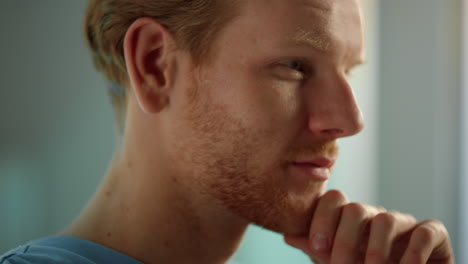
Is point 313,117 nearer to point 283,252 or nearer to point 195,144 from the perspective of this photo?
point 195,144

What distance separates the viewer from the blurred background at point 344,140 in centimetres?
136

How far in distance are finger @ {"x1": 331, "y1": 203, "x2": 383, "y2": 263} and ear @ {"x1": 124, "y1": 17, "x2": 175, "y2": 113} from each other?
1.45ft

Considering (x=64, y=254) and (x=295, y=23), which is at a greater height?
(x=295, y=23)

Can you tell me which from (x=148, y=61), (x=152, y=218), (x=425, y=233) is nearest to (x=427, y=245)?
(x=425, y=233)

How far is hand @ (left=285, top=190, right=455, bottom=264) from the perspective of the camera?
0.90m

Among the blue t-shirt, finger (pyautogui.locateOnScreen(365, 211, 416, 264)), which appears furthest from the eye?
the blue t-shirt

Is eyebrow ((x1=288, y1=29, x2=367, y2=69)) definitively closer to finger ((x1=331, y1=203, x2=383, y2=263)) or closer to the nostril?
the nostril

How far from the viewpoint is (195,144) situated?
929 mm

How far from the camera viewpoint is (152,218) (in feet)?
3.10

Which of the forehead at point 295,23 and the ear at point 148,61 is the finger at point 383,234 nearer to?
the forehead at point 295,23

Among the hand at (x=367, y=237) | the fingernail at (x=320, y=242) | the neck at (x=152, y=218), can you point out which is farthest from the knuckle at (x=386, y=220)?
the neck at (x=152, y=218)

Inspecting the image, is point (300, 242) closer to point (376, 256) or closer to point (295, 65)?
point (376, 256)

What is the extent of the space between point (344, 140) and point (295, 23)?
129 centimetres

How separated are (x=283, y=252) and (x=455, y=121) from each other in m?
1.03
